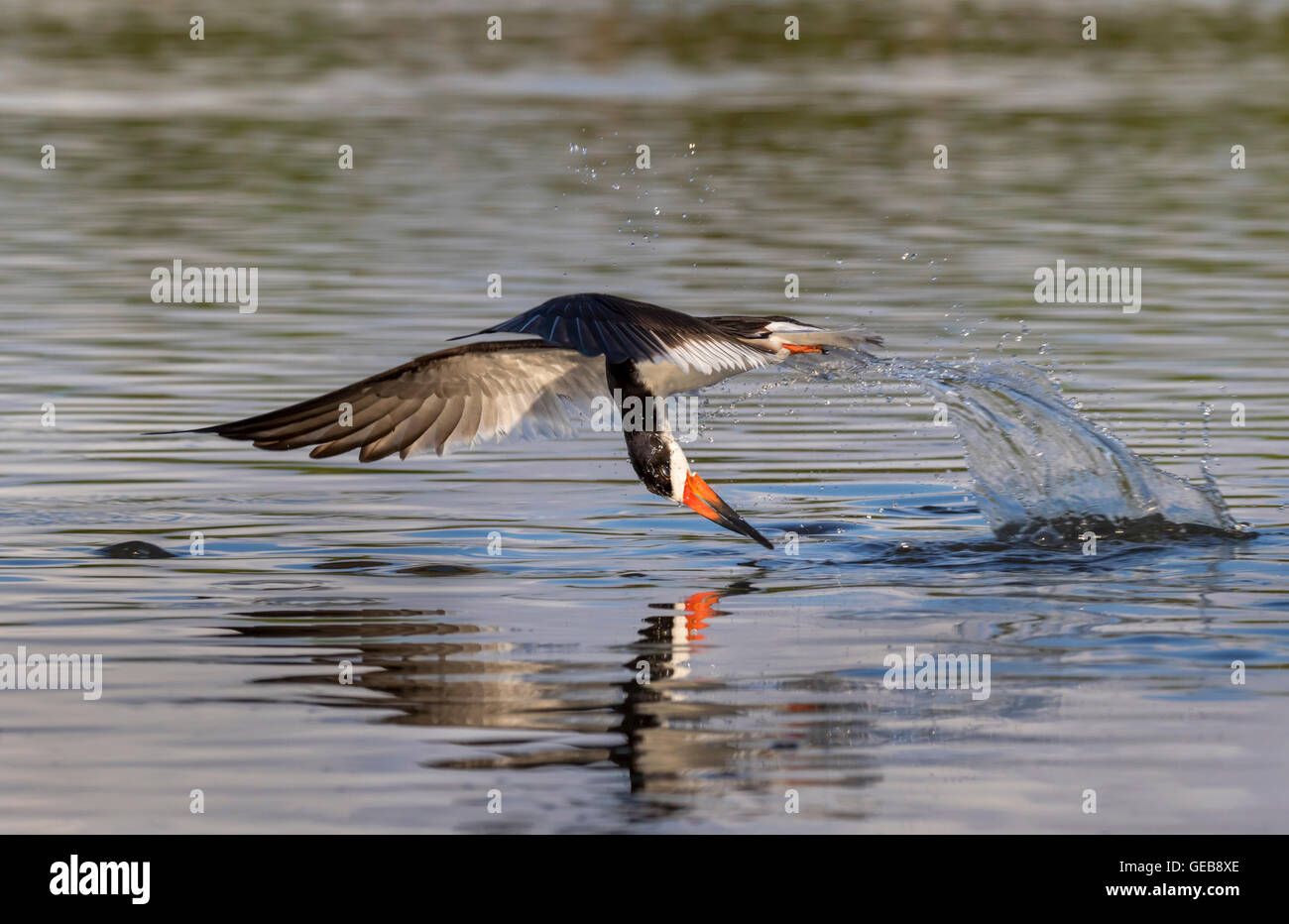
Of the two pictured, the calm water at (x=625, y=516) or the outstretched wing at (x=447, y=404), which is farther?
the outstretched wing at (x=447, y=404)

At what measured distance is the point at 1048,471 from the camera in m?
11.8

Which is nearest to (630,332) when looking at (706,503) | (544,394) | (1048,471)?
(706,503)

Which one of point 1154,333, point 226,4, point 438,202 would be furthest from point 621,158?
point 226,4

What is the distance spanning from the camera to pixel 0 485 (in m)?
12.4

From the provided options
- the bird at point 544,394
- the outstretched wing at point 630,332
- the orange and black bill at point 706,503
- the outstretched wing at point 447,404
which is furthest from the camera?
the orange and black bill at point 706,503

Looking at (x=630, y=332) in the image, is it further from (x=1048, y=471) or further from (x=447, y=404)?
(x=1048, y=471)

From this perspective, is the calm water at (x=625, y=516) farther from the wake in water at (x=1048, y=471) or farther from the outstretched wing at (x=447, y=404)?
the outstretched wing at (x=447, y=404)

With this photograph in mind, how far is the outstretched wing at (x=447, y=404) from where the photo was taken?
34.4 feet

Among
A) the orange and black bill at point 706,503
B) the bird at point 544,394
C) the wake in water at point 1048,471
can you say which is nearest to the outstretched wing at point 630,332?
the bird at point 544,394

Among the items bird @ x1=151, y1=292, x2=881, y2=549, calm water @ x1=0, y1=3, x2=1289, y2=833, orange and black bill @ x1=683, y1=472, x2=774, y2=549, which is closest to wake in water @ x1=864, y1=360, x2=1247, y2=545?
calm water @ x1=0, y1=3, x2=1289, y2=833

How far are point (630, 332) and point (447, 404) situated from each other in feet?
6.66

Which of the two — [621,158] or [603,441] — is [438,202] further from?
[603,441]

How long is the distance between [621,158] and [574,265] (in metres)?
8.89

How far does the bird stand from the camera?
9.94 meters
